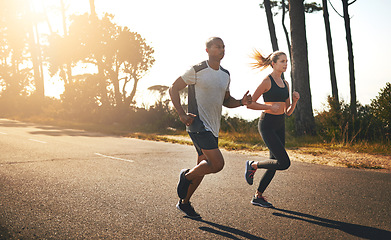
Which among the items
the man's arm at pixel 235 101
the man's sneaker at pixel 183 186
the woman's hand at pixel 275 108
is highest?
the man's arm at pixel 235 101

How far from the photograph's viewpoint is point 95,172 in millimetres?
7629

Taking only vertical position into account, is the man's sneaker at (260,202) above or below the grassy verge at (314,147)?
below

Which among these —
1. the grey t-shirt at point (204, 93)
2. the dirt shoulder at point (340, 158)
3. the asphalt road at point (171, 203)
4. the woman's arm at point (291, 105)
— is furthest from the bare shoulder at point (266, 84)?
the dirt shoulder at point (340, 158)

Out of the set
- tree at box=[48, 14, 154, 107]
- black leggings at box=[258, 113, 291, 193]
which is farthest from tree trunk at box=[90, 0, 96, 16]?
black leggings at box=[258, 113, 291, 193]

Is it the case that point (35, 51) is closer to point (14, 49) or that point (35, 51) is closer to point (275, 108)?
point (14, 49)

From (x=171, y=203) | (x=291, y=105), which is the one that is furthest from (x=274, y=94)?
(x=171, y=203)

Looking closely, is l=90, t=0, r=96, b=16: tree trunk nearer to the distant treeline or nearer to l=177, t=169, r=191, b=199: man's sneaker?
the distant treeline

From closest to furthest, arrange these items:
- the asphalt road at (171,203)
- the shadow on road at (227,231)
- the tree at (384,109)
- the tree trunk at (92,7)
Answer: the shadow on road at (227,231), the asphalt road at (171,203), the tree at (384,109), the tree trunk at (92,7)

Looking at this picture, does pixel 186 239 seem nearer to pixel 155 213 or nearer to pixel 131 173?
pixel 155 213

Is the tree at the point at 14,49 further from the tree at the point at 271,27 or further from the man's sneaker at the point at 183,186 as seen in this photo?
the man's sneaker at the point at 183,186

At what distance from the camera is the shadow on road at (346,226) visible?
3.85m

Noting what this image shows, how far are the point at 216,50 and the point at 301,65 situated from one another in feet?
35.2

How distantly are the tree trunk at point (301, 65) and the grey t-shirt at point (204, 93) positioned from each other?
34.9 feet

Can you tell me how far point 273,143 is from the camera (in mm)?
4840
